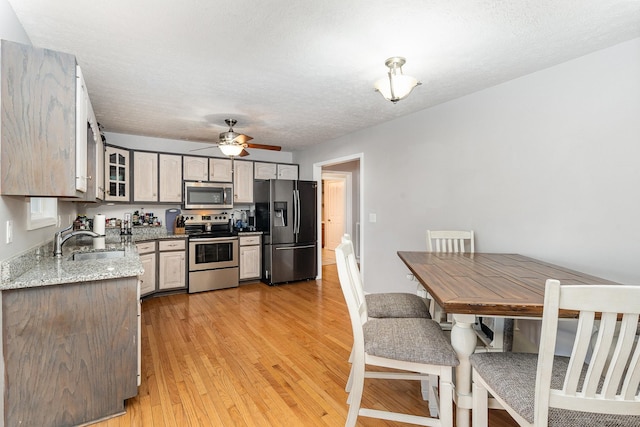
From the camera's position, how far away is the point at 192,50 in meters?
2.11

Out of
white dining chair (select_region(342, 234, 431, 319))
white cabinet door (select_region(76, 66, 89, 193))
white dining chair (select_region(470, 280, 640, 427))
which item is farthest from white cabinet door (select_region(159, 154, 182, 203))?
white dining chair (select_region(470, 280, 640, 427))

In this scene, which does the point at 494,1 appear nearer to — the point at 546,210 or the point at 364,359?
the point at 546,210

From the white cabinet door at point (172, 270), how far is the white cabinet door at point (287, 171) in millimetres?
2241

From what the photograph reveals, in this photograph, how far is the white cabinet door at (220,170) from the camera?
4948mm

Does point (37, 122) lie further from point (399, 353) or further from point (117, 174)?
point (117, 174)

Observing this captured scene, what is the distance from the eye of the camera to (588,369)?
96 centimetres

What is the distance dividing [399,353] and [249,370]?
1396 millimetres

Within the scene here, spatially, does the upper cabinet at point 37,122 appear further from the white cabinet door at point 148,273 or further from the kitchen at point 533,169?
→ the white cabinet door at point 148,273

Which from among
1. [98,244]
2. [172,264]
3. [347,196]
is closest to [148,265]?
[172,264]

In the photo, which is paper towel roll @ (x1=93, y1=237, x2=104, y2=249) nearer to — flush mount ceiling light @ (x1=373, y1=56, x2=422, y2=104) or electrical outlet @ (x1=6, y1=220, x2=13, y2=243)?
electrical outlet @ (x1=6, y1=220, x2=13, y2=243)

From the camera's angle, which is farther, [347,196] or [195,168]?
[347,196]

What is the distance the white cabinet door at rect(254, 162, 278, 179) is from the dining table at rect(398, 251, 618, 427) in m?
3.87

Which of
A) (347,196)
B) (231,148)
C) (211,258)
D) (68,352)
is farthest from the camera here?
(347,196)

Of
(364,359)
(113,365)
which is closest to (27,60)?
(113,365)
